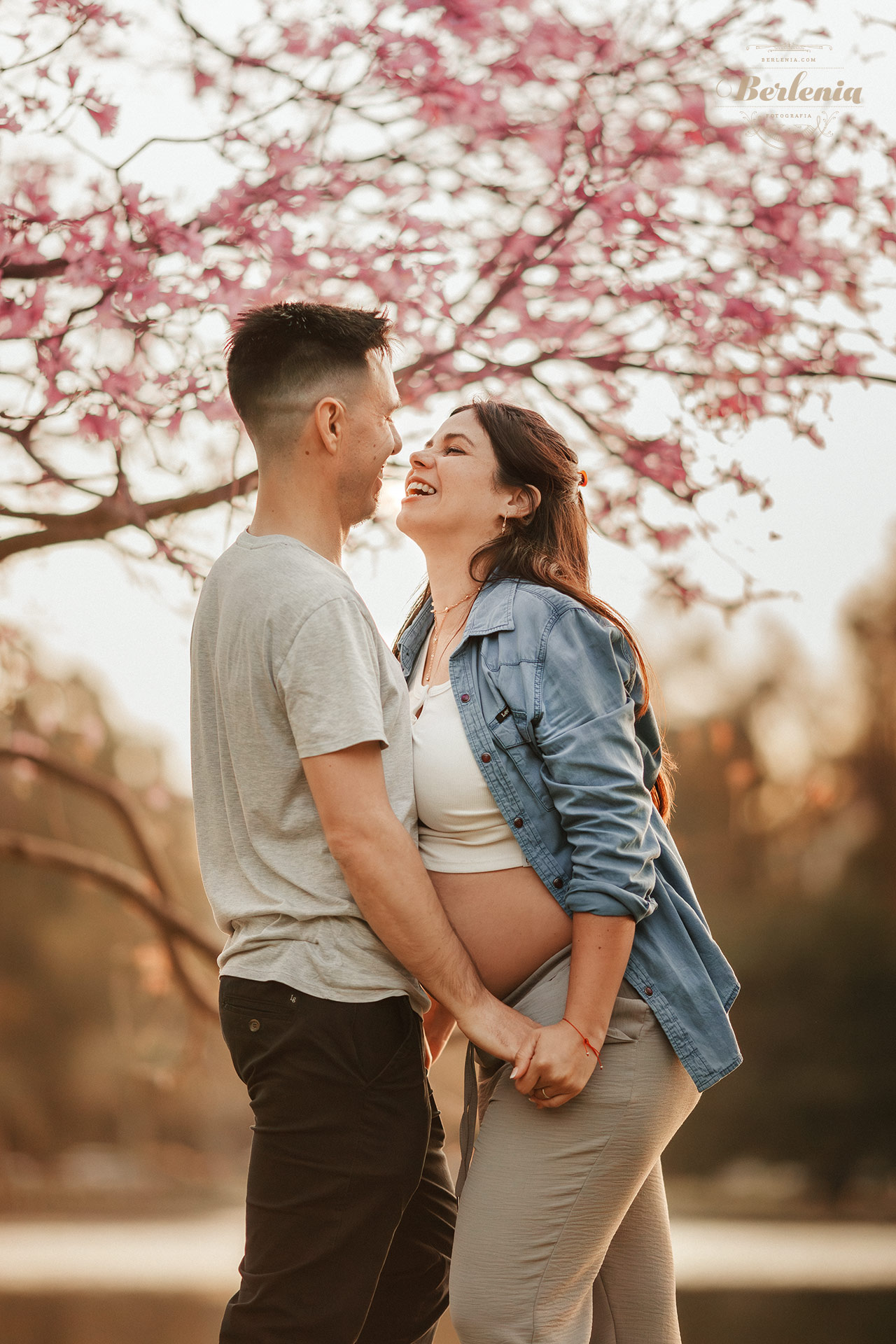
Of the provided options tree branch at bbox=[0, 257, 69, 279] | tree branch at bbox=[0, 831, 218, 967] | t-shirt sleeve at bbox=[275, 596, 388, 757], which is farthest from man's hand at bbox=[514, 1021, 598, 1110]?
tree branch at bbox=[0, 257, 69, 279]

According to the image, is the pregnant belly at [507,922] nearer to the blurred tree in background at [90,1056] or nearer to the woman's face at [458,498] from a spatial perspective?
the woman's face at [458,498]

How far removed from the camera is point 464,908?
1.26 m

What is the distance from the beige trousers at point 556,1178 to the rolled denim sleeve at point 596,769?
0.41 feet

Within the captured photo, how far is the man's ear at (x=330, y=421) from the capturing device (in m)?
1.24

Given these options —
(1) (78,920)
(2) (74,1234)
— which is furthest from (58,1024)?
(2) (74,1234)

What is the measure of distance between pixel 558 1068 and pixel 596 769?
0.30m

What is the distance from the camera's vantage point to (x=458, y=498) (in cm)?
148

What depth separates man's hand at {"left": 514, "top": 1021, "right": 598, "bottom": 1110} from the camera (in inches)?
45.8

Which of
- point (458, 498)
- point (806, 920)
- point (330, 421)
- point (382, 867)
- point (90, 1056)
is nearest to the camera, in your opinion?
point (382, 867)

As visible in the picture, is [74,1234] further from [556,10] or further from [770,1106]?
[556,10]

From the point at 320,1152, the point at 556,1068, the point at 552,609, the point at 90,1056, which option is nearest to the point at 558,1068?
the point at 556,1068

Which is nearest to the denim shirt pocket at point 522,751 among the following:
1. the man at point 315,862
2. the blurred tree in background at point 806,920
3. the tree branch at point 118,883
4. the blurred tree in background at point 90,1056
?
the man at point 315,862

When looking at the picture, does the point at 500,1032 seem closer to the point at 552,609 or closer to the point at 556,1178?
the point at 556,1178

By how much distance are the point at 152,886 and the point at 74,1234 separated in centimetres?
349
